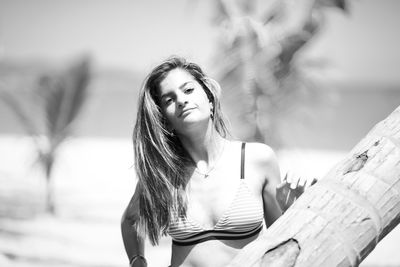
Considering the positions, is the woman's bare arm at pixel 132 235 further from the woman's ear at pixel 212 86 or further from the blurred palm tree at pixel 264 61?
the blurred palm tree at pixel 264 61

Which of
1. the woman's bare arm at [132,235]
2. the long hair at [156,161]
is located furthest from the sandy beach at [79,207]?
the long hair at [156,161]

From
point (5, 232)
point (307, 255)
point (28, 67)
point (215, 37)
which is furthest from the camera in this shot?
point (28, 67)

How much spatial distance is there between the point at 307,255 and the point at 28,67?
17.4m

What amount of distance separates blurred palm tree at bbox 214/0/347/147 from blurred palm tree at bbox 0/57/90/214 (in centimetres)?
322

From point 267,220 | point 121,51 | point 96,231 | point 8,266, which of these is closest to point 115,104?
point 121,51

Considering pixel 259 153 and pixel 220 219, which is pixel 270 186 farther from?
pixel 220 219

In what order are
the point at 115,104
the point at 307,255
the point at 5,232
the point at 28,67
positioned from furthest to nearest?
the point at 115,104 < the point at 28,67 < the point at 5,232 < the point at 307,255

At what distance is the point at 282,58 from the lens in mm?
6695

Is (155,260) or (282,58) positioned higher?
(282,58)

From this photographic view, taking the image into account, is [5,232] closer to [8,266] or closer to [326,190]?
[8,266]

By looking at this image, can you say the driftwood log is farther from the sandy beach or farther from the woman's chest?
the sandy beach

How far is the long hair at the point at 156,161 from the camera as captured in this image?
1879 mm

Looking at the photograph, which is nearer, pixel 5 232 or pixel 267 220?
pixel 267 220

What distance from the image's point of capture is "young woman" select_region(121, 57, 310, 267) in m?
1.78
